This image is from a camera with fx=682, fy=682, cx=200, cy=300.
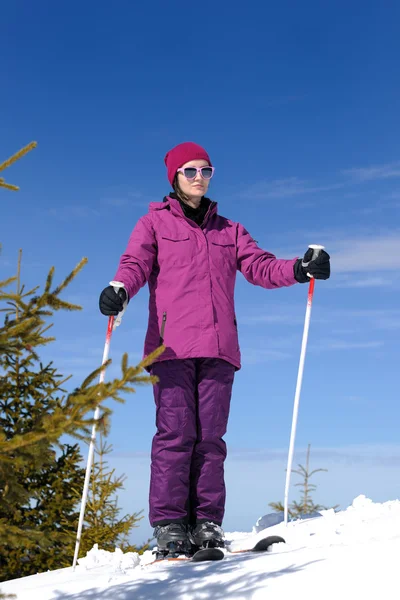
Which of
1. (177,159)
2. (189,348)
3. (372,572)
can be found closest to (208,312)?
(189,348)

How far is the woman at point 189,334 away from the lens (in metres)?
5.61

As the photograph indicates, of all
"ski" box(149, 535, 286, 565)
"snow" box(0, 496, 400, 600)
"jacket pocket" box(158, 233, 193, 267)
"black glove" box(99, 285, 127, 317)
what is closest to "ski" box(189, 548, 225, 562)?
"ski" box(149, 535, 286, 565)

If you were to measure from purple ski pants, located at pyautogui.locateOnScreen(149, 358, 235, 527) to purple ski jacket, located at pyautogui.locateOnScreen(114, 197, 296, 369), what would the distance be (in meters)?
0.20

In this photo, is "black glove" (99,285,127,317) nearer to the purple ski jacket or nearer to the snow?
the purple ski jacket

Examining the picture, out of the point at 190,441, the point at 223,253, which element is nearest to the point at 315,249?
the point at 223,253

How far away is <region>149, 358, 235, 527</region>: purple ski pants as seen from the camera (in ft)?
18.4

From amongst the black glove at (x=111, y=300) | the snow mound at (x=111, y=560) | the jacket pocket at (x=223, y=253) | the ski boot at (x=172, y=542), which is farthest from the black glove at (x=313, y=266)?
the snow mound at (x=111, y=560)

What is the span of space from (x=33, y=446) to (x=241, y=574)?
1.62m

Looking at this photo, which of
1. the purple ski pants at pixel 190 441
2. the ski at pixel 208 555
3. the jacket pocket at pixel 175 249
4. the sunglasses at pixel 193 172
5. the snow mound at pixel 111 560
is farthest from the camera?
the sunglasses at pixel 193 172

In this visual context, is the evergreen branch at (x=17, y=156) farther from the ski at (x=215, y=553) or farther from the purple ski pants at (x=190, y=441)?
the ski at (x=215, y=553)

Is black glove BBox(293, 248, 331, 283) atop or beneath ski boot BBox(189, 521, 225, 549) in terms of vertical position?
atop

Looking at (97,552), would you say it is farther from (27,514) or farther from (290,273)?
(290,273)

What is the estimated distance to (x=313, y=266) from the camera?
5.87 metres

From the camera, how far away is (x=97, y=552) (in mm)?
Answer: 5809
